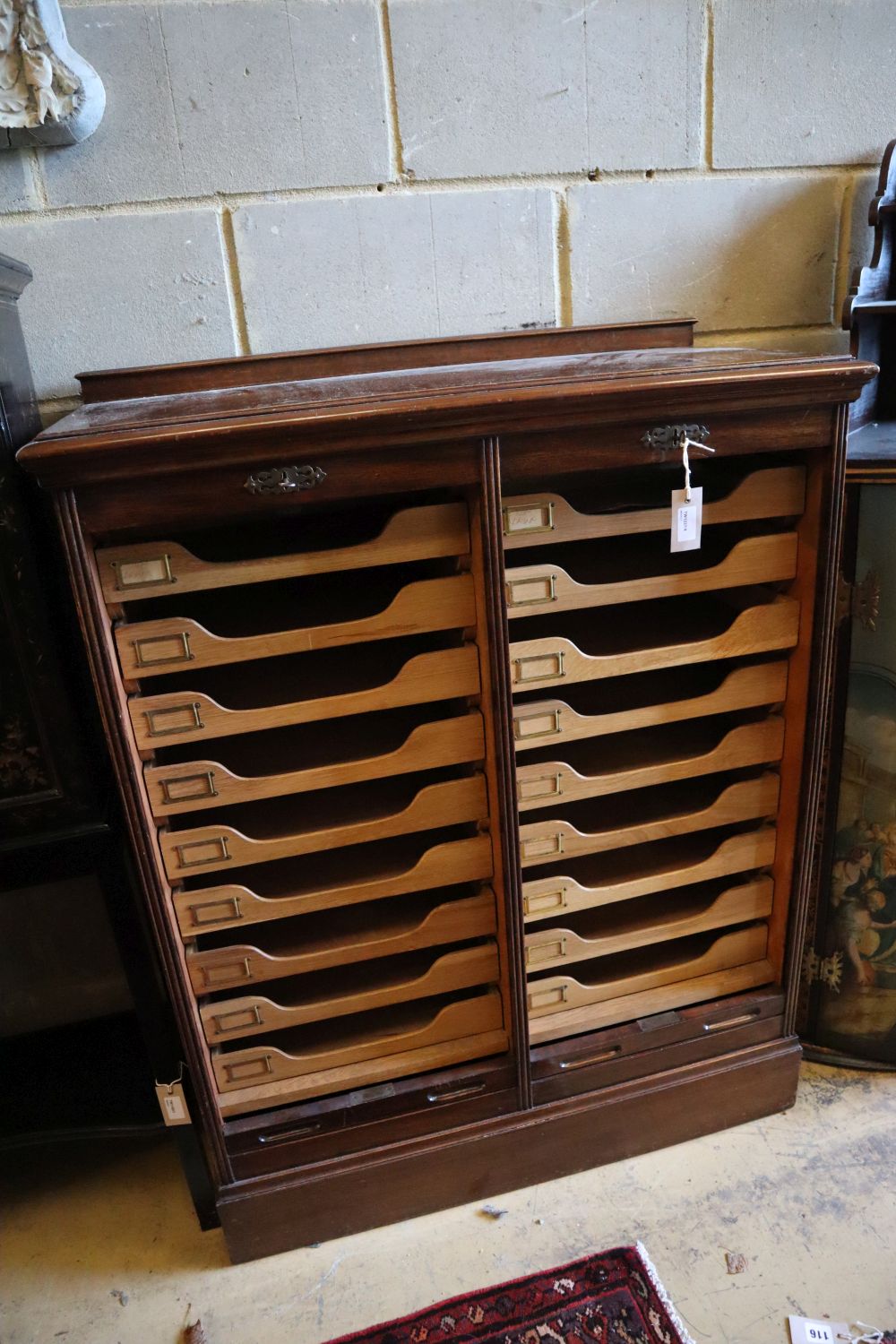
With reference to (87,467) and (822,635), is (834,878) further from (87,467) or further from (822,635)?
(87,467)

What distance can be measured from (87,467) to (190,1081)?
2.92 ft

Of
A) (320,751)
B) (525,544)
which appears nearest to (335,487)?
(525,544)

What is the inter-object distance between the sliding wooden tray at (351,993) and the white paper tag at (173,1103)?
0.35ft

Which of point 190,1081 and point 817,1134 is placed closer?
point 190,1081

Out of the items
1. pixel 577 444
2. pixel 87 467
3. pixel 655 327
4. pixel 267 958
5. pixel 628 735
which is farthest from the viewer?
pixel 655 327

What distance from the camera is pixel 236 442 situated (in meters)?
0.98

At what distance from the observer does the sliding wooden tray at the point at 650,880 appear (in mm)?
1305

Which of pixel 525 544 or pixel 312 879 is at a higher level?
pixel 525 544

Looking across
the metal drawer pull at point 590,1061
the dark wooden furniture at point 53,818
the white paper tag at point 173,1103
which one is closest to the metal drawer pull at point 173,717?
the dark wooden furniture at point 53,818

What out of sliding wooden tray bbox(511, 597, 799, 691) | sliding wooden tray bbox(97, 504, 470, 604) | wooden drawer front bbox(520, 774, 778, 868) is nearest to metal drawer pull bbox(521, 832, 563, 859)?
wooden drawer front bbox(520, 774, 778, 868)

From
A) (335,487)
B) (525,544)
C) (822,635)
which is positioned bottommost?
(822,635)

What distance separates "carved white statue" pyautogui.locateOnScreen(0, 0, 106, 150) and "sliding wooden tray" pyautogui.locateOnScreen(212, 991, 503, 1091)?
1.37 meters

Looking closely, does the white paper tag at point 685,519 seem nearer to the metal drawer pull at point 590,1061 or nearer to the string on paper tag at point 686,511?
the string on paper tag at point 686,511

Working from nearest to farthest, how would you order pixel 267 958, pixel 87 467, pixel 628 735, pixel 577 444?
pixel 87 467 → pixel 577 444 → pixel 267 958 → pixel 628 735
